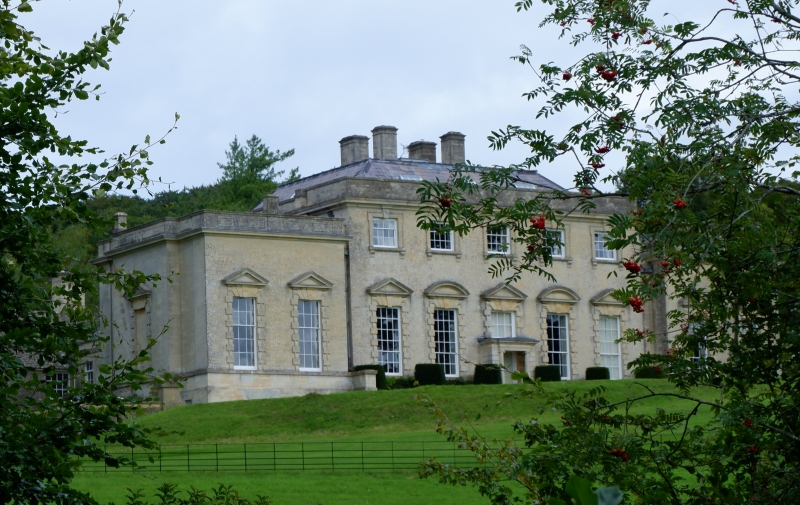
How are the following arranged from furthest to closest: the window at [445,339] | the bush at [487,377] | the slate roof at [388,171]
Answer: the slate roof at [388,171] → the window at [445,339] → the bush at [487,377]

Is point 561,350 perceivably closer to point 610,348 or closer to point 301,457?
point 610,348

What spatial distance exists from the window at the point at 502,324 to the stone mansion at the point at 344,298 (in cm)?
5

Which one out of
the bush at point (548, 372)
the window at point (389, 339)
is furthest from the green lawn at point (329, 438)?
the window at point (389, 339)

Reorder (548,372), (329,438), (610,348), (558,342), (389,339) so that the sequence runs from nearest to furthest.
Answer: (329,438) < (389,339) < (548,372) < (558,342) < (610,348)

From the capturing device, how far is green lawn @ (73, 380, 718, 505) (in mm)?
24500

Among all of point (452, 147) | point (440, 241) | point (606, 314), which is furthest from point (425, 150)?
point (606, 314)

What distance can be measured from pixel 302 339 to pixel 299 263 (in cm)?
246

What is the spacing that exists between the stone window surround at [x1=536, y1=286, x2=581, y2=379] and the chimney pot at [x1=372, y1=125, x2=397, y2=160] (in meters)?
7.89

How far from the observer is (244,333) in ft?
135

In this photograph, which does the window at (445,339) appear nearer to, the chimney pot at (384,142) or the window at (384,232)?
the window at (384,232)

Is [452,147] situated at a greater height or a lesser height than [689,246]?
greater

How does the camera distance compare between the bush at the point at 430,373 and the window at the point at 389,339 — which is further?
the window at the point at 389,339

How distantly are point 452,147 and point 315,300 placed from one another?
10038 millimetres

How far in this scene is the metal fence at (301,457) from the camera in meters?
27.1
